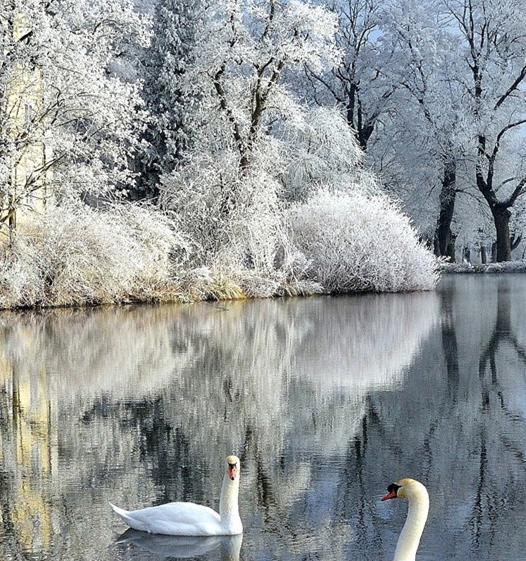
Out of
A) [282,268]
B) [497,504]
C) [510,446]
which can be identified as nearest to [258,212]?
[282,268]

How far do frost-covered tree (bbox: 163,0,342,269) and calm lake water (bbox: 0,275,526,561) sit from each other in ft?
34.3

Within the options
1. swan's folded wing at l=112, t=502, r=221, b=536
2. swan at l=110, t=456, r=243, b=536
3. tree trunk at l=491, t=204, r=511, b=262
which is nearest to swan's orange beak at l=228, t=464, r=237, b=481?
swan at l=110, t=456, r=243, b=536

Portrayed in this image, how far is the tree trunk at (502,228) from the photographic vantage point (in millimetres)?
49875

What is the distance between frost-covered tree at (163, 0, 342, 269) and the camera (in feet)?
97.7

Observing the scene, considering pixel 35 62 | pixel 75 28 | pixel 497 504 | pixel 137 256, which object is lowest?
pixel 497 504

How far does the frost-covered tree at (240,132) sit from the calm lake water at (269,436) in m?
10.5

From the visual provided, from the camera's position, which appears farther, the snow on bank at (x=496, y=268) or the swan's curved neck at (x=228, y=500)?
the snow on bank at (x=496, y=268)

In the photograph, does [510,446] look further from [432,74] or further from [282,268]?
[432,74]

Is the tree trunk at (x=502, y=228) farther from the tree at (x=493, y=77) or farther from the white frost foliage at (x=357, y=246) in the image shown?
the white frost foliage at (x=357, y=246)

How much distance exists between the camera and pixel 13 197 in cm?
2447

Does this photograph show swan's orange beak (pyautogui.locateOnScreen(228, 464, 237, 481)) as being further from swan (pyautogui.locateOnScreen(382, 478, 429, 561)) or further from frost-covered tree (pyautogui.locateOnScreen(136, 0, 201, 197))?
frost-covered tree (pyautogui.locateOnScreen(136, 0, 201, 197))

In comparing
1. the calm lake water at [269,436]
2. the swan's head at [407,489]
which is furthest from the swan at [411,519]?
the calm lake water at [269,436]

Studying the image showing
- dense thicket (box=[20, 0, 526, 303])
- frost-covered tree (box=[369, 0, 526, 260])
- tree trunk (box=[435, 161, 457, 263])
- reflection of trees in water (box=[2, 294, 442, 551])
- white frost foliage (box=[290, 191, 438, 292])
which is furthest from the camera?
tree trunk (box=[435, 161, 457, 263])

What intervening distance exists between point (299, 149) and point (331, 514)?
123ft
